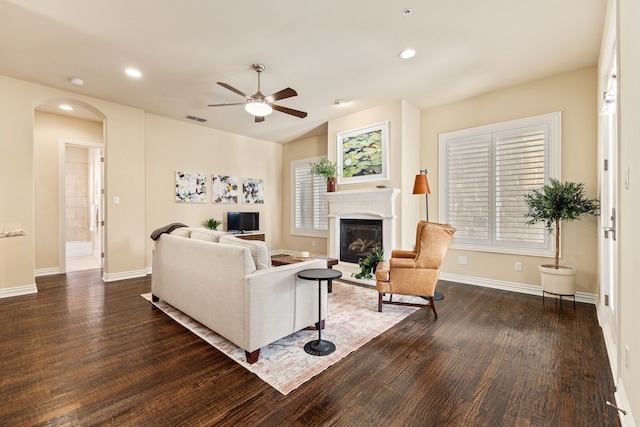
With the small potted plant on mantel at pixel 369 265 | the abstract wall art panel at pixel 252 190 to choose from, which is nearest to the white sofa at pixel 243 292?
the small potted plant on mantel at pixel 369 265

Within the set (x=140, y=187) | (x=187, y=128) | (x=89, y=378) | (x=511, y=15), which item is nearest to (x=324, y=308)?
(x=89, y=378)

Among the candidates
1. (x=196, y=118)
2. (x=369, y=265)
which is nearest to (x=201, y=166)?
(x=196, y=118)

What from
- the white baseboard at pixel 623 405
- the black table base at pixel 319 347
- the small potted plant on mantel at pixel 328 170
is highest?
the small potted plant on mantel at pixel 328 170

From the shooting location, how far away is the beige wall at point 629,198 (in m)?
1.39

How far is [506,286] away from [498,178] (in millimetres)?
1621

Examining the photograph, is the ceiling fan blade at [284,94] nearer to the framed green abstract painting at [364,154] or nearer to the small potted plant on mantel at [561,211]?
the framed green abstract painting at [364,154]

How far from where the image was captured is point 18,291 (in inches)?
156

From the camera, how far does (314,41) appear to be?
306 cm

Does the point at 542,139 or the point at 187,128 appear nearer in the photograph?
the point at 542,139

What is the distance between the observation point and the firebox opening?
4910 mm

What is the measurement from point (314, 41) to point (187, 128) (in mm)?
3816

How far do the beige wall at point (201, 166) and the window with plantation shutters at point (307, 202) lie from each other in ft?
1.68

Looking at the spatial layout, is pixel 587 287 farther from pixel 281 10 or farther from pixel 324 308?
pixel 281 10

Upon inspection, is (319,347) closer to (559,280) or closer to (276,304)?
(276,304)
